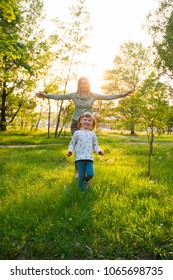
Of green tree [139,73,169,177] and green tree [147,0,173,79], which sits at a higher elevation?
green tree [147,0,173,79]

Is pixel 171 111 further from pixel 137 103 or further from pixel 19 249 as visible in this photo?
pixel 19 249

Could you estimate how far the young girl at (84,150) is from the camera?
5.40 m

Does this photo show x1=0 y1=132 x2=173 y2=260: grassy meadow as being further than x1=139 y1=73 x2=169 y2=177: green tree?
No

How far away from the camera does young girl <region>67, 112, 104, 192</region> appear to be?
540 centimetres

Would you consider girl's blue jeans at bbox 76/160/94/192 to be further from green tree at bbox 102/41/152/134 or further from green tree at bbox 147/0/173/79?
green tree at bbox 102/41/152/134

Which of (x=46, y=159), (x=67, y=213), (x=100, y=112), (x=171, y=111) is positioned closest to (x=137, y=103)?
(x=171, y=111)

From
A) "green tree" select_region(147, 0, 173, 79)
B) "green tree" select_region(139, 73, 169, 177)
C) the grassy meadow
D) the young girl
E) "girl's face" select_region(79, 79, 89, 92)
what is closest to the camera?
the grassy meadow

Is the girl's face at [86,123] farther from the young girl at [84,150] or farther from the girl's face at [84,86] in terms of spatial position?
the girl's face at [84,86]

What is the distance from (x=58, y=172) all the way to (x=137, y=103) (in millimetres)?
3622

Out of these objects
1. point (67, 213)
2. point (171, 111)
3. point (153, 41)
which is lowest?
point (67, 213)

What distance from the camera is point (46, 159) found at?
1067 cm

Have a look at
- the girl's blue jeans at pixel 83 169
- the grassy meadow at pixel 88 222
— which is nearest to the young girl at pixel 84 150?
the girl's blue jeans at pixel 83 169

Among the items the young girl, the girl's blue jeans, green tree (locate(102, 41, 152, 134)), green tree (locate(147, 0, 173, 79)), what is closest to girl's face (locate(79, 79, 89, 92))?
the young girl

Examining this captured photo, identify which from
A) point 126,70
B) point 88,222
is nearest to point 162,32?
point 88,222
